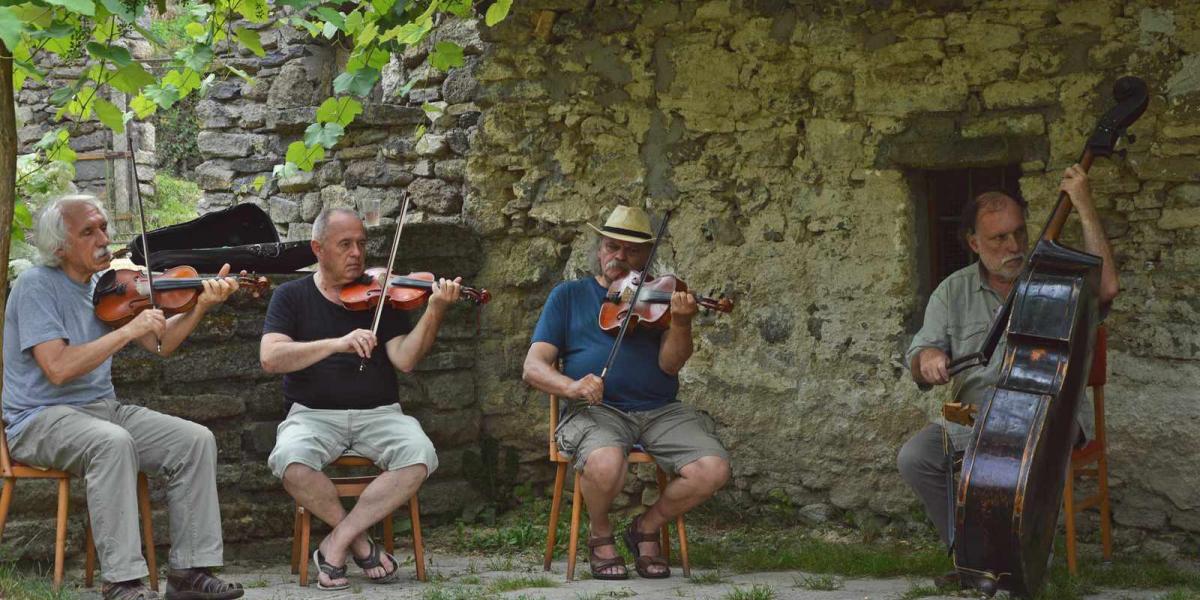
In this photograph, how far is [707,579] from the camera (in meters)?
4.19

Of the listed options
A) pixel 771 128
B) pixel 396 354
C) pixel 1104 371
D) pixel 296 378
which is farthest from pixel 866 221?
pixel 296 378

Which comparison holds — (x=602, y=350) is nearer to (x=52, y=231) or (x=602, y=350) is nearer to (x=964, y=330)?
(x=964, y=330)

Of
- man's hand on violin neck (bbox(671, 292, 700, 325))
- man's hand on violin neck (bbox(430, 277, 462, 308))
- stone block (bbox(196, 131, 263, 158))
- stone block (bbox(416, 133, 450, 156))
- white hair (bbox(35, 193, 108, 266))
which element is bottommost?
man's hand on violin neck (bbox(671, 292, 700, 325))

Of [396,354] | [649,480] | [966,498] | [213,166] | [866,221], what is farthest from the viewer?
[213,166]

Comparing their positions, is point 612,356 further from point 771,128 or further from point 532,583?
point 771,128

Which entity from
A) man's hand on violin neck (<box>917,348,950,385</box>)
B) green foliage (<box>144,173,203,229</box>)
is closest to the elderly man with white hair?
man's hand on violin neck (<box>917,348,950,385</box>)

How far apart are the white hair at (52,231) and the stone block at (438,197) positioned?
6.86 feet

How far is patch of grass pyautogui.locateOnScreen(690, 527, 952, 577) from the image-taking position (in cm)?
428

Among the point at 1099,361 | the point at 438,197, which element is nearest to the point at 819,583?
the point at 1099,361

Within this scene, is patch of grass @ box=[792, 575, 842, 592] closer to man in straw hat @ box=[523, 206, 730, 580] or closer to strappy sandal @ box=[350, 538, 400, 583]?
man in straw hat @ box=[523, 206, 730, 580]

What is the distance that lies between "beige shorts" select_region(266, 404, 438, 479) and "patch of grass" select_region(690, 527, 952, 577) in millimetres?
1010

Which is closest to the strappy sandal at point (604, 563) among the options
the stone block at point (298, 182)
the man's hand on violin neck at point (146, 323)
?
the man's hand on violin neck at point (146, 323)

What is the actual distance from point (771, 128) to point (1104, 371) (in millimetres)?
1486

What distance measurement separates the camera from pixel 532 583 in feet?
13.8
